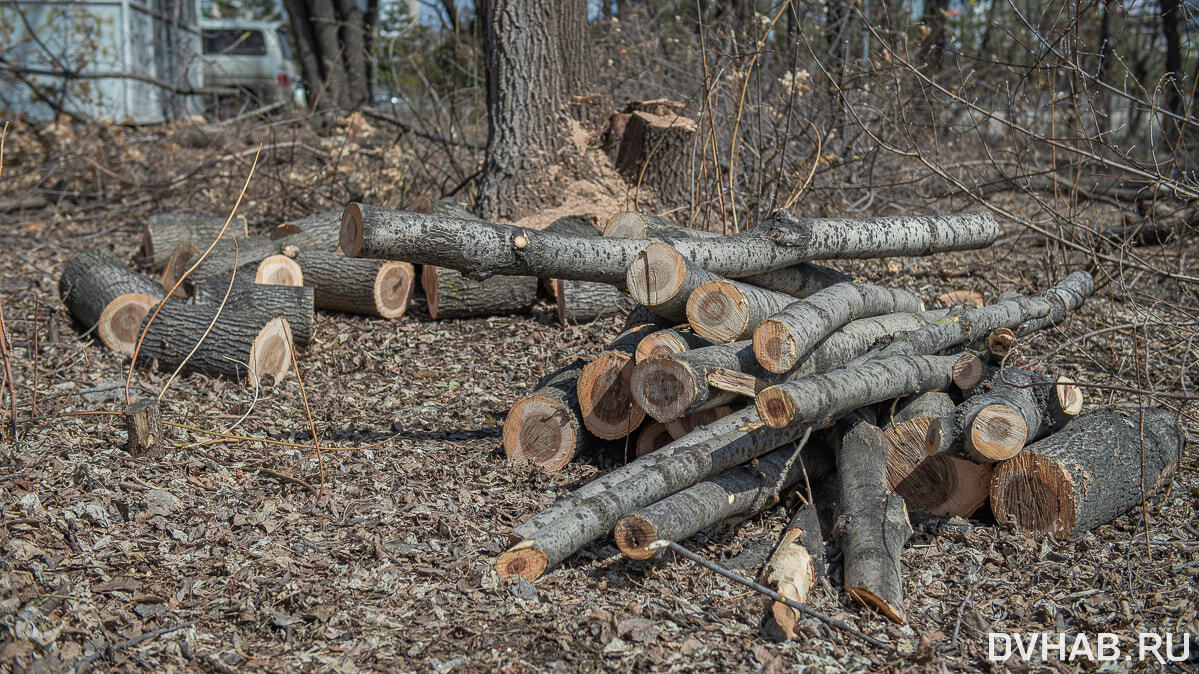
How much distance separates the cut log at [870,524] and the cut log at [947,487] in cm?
25

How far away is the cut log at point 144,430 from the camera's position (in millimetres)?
3672

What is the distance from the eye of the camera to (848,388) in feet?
10.3

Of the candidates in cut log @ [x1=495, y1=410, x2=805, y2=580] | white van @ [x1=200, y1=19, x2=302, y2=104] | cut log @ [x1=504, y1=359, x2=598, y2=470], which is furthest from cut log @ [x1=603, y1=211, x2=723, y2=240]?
white van @ [x1=200, y1=19, x2=302, y2=104]

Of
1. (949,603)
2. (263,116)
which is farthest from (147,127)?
(949,603)

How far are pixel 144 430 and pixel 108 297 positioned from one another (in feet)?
6.95

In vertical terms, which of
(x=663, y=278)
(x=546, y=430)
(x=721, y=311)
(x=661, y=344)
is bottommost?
(x=546, y=430)

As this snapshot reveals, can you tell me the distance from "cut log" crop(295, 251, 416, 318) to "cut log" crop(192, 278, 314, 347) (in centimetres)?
49

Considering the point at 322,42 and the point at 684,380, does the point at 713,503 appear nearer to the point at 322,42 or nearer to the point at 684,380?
the point at 684,380

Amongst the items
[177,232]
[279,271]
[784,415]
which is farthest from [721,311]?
[177,232]

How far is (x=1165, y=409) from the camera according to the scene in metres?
3.97

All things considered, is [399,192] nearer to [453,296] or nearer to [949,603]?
[453,296]

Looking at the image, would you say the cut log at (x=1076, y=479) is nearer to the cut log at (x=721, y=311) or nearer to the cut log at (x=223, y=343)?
the cut log at (x=721, y=311)

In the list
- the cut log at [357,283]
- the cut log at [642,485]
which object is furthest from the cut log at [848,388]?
the cut log at [357,283]

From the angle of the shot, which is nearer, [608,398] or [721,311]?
[721,311]
